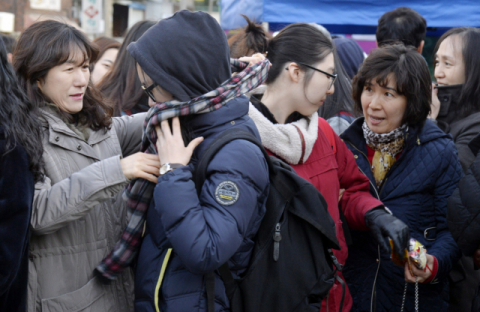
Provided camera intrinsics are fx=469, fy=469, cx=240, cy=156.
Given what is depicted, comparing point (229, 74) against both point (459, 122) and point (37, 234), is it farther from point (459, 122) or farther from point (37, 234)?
point (459, 122)

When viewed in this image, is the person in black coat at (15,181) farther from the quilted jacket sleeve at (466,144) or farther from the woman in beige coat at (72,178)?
the quilted jacket sleeve at (466,144)

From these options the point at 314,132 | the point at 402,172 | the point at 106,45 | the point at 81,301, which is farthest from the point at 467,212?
the point at 106,45

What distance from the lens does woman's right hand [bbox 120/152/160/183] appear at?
1.70 m

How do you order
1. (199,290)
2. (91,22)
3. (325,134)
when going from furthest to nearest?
(91,22), (325,134), (199,290)

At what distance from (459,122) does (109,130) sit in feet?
7.44

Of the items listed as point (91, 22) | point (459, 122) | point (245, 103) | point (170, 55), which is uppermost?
point (170, 55)

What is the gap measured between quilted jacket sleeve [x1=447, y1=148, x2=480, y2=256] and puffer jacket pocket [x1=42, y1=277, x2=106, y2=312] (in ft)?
5.14

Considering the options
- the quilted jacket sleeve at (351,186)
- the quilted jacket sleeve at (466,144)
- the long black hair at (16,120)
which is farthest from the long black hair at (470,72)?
the long black hair at (16,120)

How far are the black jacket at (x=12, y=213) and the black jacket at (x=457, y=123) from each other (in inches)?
93.0

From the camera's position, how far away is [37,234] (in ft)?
5.95

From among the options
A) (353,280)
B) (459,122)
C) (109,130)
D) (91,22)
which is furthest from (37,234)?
(91,22)

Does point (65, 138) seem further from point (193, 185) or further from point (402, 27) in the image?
point (402, 27)

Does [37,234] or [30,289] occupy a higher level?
[37,234]

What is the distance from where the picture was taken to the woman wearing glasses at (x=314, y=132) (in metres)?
2.08
